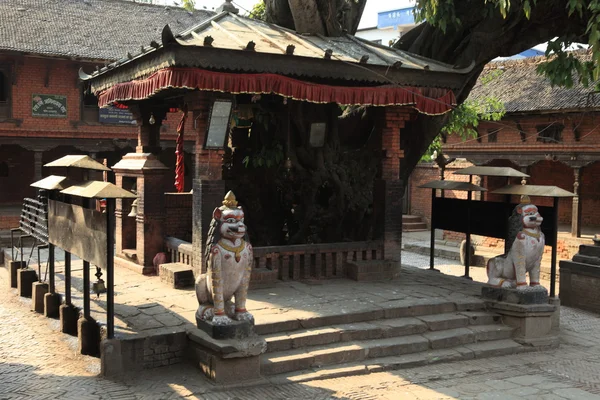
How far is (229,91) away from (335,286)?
12.2ft

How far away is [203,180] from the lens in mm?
9648

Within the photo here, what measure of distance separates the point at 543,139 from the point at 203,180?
16.2 meters

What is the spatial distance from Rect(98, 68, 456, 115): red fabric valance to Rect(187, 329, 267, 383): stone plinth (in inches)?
149

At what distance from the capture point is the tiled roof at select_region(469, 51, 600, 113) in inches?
805

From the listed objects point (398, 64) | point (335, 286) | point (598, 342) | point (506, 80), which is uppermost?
point (506, 80)

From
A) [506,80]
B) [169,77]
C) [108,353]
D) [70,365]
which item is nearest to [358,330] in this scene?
[108,353]

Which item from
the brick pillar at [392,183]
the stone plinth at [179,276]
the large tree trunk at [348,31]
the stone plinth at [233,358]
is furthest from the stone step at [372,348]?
the large tree trunk at [348,31]

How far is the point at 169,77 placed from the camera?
28.6 feet

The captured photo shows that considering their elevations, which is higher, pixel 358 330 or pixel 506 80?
pixel 506 80

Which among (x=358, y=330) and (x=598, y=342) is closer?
(x=358, y=330)

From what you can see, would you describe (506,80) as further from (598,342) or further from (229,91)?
(229,91)

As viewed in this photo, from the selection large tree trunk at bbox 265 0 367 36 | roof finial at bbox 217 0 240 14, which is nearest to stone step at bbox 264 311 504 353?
large tree trunk at bbox 265 0 367 36

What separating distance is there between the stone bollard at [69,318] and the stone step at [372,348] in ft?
11.5

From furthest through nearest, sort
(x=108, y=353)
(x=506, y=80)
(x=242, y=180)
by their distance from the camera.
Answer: (x=506, y=80)
(x=242, y=180)
(x=108, y=353)
